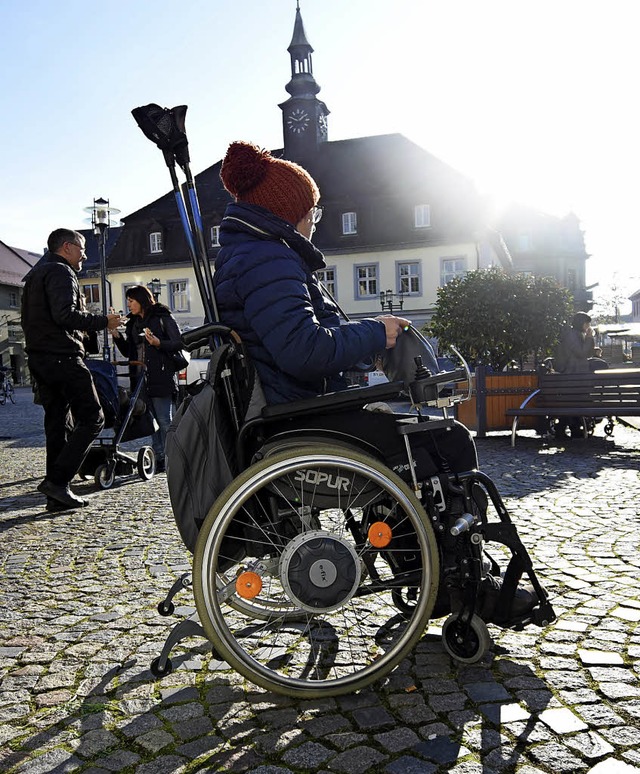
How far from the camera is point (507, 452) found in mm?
9227

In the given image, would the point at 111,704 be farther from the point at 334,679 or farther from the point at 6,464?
the point at 6,464

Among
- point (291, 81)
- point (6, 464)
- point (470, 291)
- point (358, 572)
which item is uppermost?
point (291, 81)

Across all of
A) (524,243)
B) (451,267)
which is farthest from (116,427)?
(524,243)

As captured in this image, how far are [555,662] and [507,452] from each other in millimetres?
6554

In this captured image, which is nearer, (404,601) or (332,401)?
(332,401)

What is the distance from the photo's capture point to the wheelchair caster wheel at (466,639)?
279 centimetres

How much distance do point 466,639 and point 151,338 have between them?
5500mm

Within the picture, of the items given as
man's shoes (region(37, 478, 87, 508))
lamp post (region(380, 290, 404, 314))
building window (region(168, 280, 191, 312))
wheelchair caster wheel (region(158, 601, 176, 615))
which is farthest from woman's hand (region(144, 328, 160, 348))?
building window (region(168, 280, 191, 312))

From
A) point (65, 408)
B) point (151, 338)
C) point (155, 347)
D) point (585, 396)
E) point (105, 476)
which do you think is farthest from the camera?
point (585, 396)

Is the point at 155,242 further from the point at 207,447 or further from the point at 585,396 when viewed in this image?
the point at 207,447

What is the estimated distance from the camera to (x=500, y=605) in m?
2.78

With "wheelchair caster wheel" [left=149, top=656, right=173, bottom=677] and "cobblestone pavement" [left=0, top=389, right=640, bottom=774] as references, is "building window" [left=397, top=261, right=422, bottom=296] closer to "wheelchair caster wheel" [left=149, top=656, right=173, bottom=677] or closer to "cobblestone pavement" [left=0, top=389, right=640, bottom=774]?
"cobblestone pavement" [left=0, top=389, right=640, bottom=774]

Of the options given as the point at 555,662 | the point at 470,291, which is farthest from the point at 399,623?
the point at 470,291

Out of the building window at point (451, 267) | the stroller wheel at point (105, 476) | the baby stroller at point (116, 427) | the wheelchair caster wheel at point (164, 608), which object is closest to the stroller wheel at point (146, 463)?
the baby stroller at point (116, 427)
